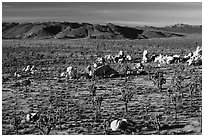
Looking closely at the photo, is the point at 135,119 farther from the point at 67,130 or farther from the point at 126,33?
the point at 126,33

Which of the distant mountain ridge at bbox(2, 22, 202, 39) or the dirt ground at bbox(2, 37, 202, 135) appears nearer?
the dirt ground at bbox(2, 37, 202, 135)

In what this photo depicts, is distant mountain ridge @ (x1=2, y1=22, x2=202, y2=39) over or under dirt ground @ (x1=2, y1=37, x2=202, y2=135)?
over

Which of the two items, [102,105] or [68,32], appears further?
[68,32]

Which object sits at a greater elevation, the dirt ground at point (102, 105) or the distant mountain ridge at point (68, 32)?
the distant mountain ridge at point (68, 32)

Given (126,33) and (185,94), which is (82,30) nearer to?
(126,33)

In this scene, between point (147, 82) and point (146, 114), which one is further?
point (147, 82)

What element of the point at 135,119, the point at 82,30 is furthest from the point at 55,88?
A: the point at 82,30

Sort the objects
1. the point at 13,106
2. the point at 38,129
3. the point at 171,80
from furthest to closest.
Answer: the point at 171,80 < the point at 13,106 < the point at 38,129

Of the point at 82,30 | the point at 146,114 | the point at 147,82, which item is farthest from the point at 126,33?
the point at 146,114

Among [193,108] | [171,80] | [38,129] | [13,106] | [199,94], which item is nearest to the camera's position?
[38,129]

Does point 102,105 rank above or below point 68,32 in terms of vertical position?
below

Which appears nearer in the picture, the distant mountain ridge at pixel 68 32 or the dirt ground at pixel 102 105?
the dirt ground at pixel 102 105

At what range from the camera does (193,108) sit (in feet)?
71.3

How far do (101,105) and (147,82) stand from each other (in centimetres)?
935
